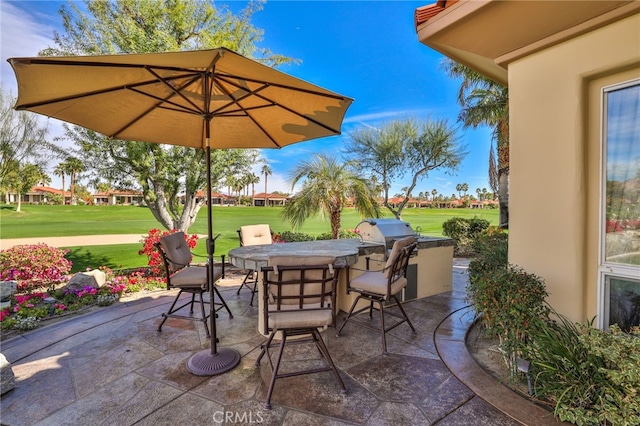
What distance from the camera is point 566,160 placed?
2400 mm

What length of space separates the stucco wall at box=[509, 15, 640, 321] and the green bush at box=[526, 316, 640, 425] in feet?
2.06

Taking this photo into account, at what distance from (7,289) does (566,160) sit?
753 cm

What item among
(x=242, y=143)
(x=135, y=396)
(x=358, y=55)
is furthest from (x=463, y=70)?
(x=135, y=396)

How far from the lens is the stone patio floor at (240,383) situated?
1859 millimetres

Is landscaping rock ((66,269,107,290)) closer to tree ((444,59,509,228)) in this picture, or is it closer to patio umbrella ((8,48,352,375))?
patio umbrella ((8,48,352,375))

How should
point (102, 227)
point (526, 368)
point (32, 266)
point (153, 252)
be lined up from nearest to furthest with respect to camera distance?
point (526, 368), point (32, 266), point (153, 252), point (102, 227)

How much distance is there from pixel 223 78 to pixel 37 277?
4939 mm

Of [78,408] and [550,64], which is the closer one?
[78,408]

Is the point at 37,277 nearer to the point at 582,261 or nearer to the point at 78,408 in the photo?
the point at 78,408

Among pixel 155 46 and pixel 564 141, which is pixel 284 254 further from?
pixel 155 46

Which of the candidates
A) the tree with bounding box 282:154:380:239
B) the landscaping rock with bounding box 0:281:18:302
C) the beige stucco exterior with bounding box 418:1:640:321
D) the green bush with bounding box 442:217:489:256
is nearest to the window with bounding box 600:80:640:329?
the beige stucco exterior with bounding box 418:1:640:321

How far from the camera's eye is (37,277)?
454 centimetres

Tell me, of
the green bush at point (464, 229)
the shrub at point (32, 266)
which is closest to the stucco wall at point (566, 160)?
the shrub at point (32, 266)

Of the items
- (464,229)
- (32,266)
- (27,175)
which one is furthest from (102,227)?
(464,229)
